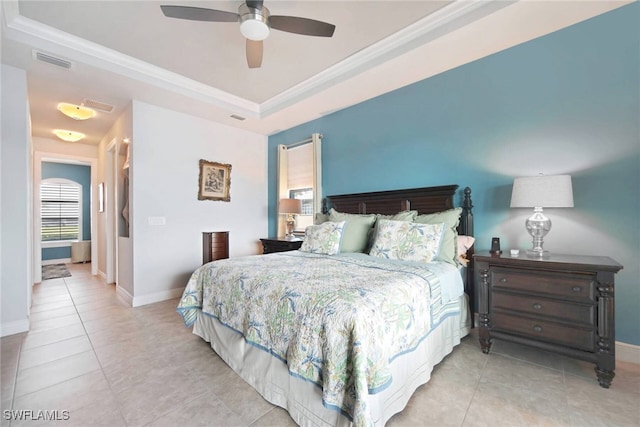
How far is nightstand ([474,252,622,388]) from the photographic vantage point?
1805 millimetres

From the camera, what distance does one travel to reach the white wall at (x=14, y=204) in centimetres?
274

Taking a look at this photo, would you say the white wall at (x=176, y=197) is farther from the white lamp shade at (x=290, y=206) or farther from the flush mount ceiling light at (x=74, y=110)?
the white lamp shade at (x=290, y=206)

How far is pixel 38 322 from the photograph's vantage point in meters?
3.04

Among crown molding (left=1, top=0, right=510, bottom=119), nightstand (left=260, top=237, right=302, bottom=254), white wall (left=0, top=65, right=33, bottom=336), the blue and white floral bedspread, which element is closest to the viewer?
the blue and white floral bedspread

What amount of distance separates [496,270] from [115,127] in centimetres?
565

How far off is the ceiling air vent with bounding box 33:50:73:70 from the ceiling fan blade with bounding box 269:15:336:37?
2286 millimetres

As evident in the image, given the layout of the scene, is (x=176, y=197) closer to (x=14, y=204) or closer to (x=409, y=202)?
(x=14, y=204)

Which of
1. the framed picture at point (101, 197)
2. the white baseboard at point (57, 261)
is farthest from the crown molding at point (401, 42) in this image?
the white baseboard at point (57, 261)

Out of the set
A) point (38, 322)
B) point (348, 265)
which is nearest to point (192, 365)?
point (348, 265)

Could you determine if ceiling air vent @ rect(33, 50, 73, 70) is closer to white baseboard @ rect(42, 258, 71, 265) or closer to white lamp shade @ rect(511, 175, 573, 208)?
white lamp shade @ rect(511, 175, 573, 208)

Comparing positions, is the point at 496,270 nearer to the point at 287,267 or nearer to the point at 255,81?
the point at 287,267

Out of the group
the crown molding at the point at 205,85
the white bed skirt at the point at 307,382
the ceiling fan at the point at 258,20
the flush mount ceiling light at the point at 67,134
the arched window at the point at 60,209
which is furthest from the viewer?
the arched window at the point at 60,209

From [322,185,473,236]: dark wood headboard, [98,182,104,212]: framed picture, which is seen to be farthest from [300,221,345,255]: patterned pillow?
[98,182,104,212]: framed picture

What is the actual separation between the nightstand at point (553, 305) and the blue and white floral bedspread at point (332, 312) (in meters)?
0.52
